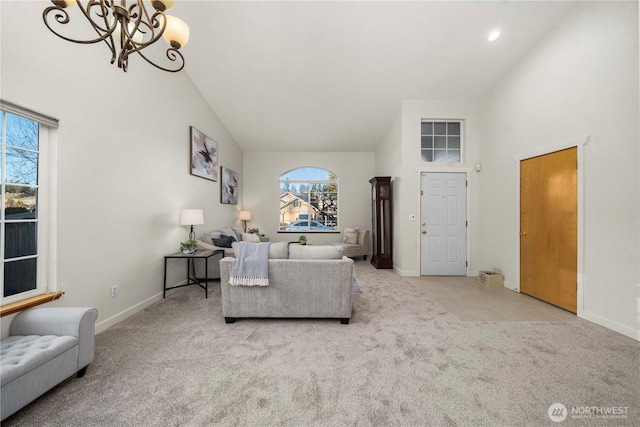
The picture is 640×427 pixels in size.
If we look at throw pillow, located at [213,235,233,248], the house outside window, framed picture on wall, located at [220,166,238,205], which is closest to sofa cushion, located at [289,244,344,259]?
the house outside window

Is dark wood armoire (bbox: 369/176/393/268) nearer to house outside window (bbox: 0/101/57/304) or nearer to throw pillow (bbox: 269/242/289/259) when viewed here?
throw pillow (bbox: 269/242/289/259)

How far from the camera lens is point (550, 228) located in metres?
3.28

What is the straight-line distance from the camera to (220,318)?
2.78 meters

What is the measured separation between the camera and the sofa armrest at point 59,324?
1.74 meters

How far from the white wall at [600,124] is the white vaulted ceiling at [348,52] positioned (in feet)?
1.60

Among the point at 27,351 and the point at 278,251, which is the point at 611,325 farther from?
the point at 27,351

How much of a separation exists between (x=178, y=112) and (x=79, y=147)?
1869mm

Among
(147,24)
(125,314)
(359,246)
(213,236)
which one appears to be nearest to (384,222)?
(359,246)

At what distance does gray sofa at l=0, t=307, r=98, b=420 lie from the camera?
4.45ft

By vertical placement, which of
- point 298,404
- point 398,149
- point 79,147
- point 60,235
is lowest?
point 298,404

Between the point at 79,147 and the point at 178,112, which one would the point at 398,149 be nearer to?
the point at 178,112

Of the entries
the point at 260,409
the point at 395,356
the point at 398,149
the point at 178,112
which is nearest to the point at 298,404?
the point at 260,409

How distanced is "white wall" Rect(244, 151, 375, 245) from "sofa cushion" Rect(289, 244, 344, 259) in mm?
4602

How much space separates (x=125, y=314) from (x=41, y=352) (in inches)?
55.1
